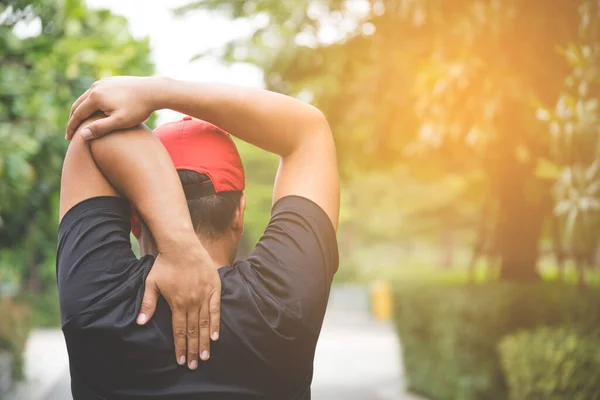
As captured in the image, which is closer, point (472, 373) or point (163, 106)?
point (163, 106)

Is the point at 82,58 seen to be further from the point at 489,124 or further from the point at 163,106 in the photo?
the point at 163,106

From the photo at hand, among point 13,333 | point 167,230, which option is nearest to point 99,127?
point 167,230

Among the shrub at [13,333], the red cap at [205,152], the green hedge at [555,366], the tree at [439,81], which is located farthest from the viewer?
the shrub at [13,333]

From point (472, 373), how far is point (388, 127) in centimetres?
431

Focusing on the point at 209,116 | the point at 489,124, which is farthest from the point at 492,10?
the point at 209,116

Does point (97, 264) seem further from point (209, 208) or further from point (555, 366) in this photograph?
point (555, 366)

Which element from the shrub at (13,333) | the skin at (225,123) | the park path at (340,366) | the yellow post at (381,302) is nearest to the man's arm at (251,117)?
the skin at (225,123)

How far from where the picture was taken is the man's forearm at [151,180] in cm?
165

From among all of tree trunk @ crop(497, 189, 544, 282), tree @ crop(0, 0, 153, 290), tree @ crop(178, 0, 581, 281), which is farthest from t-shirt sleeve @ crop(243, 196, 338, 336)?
tree trunk @ crop(497, 189, 544, 282)

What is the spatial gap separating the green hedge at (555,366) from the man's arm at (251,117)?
222 inches

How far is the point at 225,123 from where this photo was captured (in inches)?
70.1

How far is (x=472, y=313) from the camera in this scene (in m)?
9.71

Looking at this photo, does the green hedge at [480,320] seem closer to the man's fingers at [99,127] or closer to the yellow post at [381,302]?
the man's fingers at [99,127]

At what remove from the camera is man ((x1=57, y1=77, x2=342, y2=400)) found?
5.38 ft
